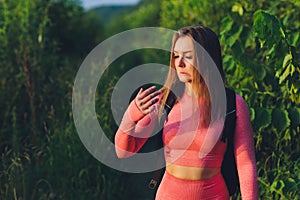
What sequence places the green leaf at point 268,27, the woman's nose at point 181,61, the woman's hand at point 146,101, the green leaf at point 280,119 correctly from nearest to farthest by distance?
the woman's hand at point 146,101 < the woman's nose at point 181,61 < the green leaf at point 268,27 < the green leaf at point 280,119

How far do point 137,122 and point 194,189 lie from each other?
1.34 ft

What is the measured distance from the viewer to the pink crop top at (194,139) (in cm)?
281

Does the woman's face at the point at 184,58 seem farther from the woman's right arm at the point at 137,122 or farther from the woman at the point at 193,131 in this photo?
the woman's right arm at the point at 137,122

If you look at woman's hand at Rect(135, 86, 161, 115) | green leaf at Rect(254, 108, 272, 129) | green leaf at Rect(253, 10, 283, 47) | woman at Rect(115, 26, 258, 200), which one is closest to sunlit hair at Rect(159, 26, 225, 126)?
woman at Rect(115, 26, 258, 200)

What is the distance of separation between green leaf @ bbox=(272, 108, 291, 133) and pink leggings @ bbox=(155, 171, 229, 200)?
1506 mm

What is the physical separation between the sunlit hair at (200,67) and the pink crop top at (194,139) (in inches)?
2.0

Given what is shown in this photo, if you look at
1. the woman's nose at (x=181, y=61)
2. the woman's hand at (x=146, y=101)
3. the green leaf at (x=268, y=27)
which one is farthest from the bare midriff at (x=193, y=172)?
the green leaf at (x=268, y=27)

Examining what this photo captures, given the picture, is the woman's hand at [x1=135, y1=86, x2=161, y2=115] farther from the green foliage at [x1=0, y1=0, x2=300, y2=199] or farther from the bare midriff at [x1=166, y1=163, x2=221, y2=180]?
the green foliage at [x1=0, y1=0, x2=300, y2=199]

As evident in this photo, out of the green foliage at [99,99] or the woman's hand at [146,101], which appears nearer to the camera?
the woman's hand at [146,101]

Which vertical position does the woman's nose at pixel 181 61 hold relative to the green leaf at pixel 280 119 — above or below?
above

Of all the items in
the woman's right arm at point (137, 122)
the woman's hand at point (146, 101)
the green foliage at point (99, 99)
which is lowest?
the green foliage at point (99, 99)

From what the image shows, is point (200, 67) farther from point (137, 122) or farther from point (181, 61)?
point (137, 122)

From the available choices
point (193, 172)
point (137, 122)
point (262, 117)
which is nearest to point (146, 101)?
point (137, 122)

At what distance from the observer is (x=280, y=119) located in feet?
14.2
